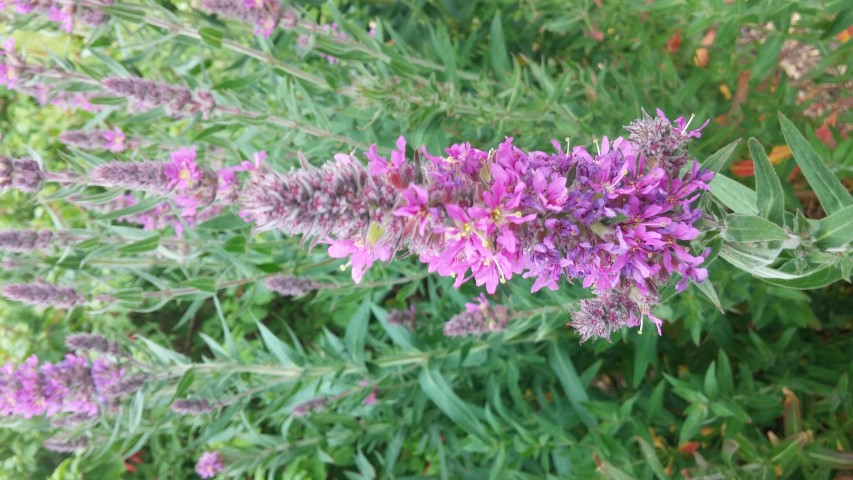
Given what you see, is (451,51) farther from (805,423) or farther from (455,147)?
(805,423)

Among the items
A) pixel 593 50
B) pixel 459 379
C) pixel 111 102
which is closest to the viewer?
pixel 111 102

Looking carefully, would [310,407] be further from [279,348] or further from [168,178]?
[168,178]

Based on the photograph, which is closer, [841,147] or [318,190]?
[318,190]

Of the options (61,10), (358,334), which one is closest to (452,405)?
(358,334)

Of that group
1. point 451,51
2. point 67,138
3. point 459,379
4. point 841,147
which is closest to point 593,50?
point 451,51

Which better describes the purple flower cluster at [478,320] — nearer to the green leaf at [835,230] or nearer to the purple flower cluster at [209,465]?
the green leaf at [835,230]

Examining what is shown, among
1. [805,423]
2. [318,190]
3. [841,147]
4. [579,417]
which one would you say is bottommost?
[579,417]

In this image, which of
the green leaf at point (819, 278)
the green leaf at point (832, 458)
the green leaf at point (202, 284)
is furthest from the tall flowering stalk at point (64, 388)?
the green leaf at point (832, 458)
